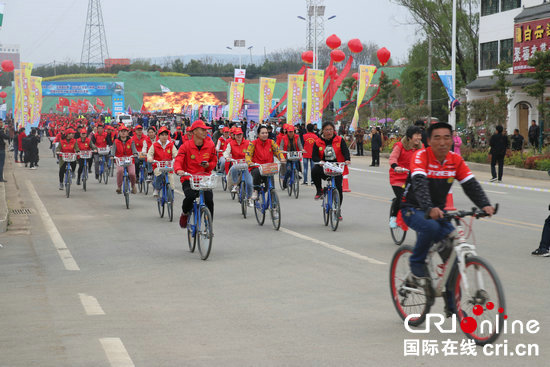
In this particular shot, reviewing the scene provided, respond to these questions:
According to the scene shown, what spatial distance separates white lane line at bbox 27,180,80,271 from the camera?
36.9 ft

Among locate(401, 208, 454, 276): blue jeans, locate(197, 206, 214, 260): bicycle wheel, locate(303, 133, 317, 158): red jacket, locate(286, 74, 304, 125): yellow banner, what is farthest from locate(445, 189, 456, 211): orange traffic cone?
locate(286, 74, 304, 125): yellow banner

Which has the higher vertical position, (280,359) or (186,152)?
(186,152)

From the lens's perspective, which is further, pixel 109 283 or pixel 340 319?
pixel 109 283

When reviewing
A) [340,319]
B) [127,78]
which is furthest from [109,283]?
[127,78]

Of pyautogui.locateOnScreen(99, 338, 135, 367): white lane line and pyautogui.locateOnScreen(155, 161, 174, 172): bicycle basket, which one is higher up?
pyautogui.locateOnScreen(155, 161, 174, 172): bicycle basket

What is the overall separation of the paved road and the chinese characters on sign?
20043 millimetres

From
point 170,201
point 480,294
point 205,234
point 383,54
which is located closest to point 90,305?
point 205,234

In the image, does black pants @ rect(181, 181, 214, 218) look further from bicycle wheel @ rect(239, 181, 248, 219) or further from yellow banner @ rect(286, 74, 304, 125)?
yellow banner @ rect(286, 74, 304, 125)

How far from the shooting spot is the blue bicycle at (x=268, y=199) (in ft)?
47.7

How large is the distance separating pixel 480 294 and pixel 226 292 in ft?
11.5

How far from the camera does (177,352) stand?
20.6 feet

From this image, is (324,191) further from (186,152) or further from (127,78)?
(127,78)

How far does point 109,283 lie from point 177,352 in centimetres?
357

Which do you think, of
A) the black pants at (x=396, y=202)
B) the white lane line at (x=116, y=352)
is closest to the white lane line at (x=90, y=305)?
the white lane line at (x=116, y=352)
